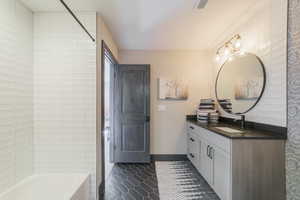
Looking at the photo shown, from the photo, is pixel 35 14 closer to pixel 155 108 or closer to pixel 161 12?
pixel 161 12

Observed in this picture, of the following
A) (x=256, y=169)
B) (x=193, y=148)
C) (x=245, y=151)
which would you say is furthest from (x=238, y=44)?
(x=193, y=148)

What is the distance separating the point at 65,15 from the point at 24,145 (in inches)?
65.7

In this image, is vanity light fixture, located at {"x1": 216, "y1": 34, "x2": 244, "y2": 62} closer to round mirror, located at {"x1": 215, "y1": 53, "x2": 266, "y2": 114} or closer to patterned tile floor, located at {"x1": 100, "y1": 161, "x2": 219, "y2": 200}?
round mirror, located at {"x1": 215, "y1": 53, "x2": 266, "y2": 114}

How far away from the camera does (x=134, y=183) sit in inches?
111

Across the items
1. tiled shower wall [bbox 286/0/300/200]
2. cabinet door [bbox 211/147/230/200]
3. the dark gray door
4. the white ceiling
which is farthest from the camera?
the dark gray door

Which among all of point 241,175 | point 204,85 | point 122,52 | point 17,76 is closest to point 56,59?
point 17,76

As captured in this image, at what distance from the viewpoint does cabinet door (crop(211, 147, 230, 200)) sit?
198 cm

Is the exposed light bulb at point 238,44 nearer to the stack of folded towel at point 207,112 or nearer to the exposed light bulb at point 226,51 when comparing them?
the exposed light bulb at point 226,51

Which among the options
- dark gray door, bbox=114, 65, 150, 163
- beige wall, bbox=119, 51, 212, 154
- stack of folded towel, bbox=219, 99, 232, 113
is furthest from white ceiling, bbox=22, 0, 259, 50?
stack of folded towel, bbox=219, 99, 232, 113

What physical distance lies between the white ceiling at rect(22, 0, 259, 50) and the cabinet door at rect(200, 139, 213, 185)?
1.78 metres

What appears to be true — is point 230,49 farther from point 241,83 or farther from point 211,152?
point 211,152

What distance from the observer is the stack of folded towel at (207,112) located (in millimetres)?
3418

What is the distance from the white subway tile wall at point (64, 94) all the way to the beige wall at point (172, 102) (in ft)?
5.62

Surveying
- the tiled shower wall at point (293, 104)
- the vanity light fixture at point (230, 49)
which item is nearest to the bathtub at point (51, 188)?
the tiled shower wall at point (293, 104)
